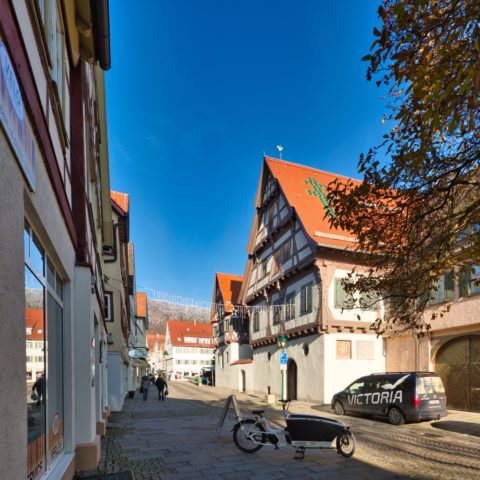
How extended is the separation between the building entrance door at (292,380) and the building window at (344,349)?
392 cm

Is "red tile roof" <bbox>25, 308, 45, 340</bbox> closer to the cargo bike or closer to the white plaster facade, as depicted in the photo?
the white plaster facade

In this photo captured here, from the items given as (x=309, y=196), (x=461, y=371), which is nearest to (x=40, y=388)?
(x=461, y=371)

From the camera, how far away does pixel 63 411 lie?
6289 millimetres

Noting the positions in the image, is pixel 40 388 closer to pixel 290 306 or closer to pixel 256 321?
pixel 290 306

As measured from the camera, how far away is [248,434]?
910 centimetres

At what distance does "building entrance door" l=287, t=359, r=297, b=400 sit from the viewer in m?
25.1

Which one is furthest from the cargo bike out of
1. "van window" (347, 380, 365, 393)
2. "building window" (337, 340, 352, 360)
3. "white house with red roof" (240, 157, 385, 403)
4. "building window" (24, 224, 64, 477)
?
"building window" (337, 340, 352, 360)

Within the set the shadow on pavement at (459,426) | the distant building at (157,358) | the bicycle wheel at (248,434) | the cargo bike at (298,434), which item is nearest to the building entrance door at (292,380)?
the shadow on pavement at (459,426)

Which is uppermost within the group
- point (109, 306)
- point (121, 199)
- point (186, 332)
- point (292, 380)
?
point (121, 199)

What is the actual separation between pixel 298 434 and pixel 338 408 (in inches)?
370

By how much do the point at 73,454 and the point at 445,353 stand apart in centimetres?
1647

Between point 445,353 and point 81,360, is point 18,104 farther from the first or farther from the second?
point 445,353

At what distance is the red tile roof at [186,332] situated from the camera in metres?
86.8

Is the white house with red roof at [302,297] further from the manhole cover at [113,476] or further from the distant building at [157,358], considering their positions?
the distant building at [157,358]
